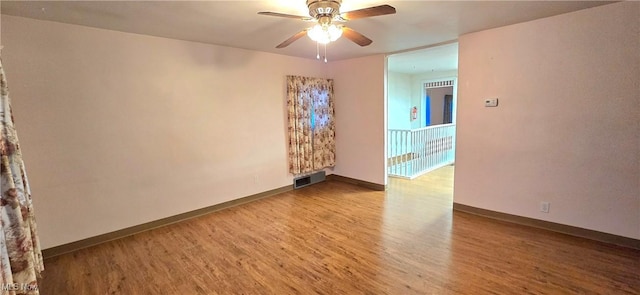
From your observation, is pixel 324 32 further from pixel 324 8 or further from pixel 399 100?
pixel 399 100

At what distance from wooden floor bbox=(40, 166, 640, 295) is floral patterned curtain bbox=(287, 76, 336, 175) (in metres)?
1.41

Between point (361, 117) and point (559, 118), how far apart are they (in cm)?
275

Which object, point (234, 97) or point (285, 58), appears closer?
point (234, 97)

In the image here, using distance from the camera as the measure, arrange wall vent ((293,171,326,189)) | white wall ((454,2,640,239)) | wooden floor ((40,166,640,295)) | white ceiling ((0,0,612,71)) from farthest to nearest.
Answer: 1. wall vent ((293,171,326,189))
2. white wall ((454,2,640,239))
3. white ceiling ((0,0,612,71))
4. wooden floor ((40,166,640,295))

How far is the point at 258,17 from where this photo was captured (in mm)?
2723

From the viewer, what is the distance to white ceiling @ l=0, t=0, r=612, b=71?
7.86 feet

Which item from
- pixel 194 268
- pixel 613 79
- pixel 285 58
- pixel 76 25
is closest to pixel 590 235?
pixel 613 79

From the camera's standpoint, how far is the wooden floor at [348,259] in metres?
A: 2.29

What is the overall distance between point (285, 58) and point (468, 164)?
3.21 m

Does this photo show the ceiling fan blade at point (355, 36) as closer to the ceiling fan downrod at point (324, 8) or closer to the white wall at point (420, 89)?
the ceiling fan downrod at point (324, 8)

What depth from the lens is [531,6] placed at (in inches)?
103

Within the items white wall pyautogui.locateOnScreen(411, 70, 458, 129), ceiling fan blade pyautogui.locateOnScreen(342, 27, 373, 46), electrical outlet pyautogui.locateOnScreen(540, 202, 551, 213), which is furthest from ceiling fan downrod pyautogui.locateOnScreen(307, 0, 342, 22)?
white wall pyautogui.locateOnScreen(411, 70, 458, 129)

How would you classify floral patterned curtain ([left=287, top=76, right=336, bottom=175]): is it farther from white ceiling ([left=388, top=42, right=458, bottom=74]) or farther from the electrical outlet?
the electrical outlet

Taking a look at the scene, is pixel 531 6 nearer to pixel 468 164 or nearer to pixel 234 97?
pixel 468 164
